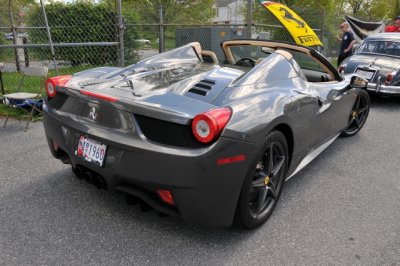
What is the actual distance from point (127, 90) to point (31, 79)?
6.56 meters

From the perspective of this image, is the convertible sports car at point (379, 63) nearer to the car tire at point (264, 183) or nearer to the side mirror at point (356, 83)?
the side mirror at point (356, 83)

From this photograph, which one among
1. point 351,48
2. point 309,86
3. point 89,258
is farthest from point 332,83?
point 351,48

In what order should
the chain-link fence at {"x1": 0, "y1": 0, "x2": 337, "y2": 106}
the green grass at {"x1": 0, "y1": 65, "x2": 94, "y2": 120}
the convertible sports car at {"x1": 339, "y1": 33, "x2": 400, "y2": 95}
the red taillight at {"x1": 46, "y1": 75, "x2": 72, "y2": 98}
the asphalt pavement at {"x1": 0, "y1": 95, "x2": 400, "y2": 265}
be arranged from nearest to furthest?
1. the asphalt pavement at {"x1": 0, "y1": 95, "x2": 400, "y2": 265}
2. the red taillight at {"x1": 46, "y1": 75, "x2": 72, "y2": 98}
3. the green grass at {"x1": 0, "y1": 65, "x2": 94, "y2": 120}
4. the convertible sports car at {"x1": 339, "y1": 33, "x2": 400, "y2": 95}
5. the chain-link fence at {"x1": 0, "y1": 0, "x2": 337, "y2": 106}

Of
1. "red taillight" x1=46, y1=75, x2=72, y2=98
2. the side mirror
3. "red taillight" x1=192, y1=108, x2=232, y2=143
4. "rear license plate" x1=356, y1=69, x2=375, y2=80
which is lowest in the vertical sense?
"rear license plate" x1=356, y1=69, x2=375, y2=80

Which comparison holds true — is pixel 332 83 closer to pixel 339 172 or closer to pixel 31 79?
pixel 339 172

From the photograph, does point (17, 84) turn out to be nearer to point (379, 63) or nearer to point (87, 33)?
point (87, 33)

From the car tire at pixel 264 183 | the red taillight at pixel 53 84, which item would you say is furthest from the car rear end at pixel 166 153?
the red taillight at pixel 53 84

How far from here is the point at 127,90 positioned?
2.55 meters

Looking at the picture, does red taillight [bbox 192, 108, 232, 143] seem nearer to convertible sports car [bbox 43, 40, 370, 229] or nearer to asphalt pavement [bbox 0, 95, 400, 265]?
convertible sports car [bbox 43, 40, 370, 229]

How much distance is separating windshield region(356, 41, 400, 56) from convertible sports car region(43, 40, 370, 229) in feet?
18.8

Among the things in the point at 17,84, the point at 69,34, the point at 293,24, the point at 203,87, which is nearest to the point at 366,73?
the point at 293,24

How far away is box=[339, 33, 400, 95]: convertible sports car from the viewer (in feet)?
22.9

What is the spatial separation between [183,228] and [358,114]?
3.59 m

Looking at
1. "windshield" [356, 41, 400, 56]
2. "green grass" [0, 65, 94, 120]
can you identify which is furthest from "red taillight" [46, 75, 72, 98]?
"windshield" [356, 41, 400, 56]
